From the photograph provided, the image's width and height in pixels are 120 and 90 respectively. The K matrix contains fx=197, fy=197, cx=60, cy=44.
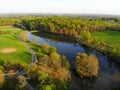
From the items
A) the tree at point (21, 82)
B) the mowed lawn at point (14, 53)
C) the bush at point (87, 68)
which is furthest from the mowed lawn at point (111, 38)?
the tree at point (21, 82)

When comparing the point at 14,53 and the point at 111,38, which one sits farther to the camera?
the point at 111,38

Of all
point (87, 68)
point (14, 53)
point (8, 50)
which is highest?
point (87, 68)

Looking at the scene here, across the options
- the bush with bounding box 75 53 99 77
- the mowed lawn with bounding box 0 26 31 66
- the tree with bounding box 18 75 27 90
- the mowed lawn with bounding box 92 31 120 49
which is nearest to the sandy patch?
the mowed lawn with bounding box 0 26 31 66

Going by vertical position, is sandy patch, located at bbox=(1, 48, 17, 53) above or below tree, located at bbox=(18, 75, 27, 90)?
below

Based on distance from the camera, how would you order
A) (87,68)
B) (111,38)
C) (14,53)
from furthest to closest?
(111,38)
(14,53)
(87,68)

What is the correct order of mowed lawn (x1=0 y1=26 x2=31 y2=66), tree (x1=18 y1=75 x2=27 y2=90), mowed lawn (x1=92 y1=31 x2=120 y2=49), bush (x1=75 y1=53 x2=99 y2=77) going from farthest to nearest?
mowed lawn (x1=92 y1=31 x2=120 y2=49) → mowed lawn (x1=0 y1=26 x2=31 y2=66) → bush (x1=75 y1=53 x2=99 y2=77) → tree (x1=18 y1=75 x2=27 y2=90)

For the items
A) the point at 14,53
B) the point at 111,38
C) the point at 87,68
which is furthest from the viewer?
the point at 111,38

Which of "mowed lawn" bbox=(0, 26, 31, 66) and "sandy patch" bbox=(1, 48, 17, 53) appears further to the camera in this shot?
"sandy patch" bbox=(1, 48, 17, 53)

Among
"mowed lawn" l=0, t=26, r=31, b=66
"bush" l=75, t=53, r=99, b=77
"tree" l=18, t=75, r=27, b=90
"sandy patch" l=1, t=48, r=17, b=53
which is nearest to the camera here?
"tree" l=18, t=75, r=27, b=90

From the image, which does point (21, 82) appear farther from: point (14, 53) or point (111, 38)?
point (111, 38)

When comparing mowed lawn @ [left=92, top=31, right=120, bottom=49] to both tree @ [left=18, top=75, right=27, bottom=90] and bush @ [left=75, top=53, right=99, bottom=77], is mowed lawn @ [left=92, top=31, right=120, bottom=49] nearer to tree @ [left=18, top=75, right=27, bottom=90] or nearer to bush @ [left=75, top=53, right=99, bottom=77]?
bush @ [left=75, top=53, right=99, bottom=77]

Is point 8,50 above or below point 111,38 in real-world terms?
above

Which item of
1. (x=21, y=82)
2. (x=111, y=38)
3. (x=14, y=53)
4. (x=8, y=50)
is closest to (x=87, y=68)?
(x=21, y=82)

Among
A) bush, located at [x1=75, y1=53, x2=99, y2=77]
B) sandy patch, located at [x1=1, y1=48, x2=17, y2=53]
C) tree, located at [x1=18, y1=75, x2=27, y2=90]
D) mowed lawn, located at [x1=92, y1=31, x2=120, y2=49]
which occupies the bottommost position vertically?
mowed lawn, located at [x1=92, y1=31, x2=120, y2=49]
